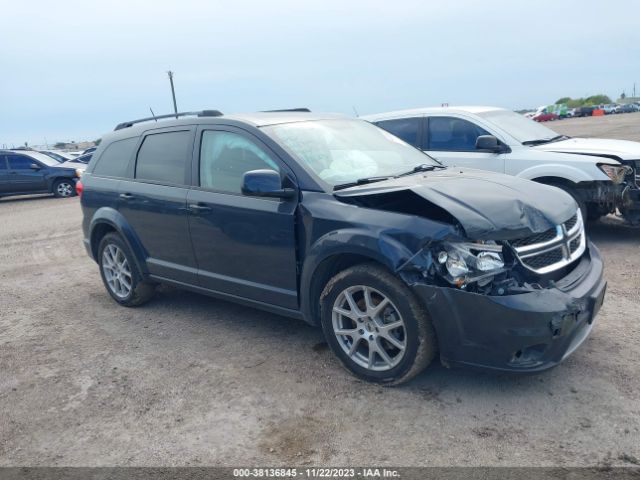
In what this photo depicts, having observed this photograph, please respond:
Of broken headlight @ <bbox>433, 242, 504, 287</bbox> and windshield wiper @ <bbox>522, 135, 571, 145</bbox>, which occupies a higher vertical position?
windshield wiper @ <bbox>522, 135, 571, 145</bbox>

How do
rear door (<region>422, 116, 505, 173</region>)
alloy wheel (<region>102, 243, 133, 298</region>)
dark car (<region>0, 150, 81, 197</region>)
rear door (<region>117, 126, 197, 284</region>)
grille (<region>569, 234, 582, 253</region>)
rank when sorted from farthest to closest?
1. dark car (<region>0, 150, 81, 197</region>)
2. rear door (<region>422, 116, 505, 173</region>)
3. alloy wheel (<region>102, 243, 133, 298</region>)
4. rear door (<region>117, 126, 197, 284</region>)
5. grille (<region>569, 234, 582, 253</region>)

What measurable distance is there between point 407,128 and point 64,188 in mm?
13778

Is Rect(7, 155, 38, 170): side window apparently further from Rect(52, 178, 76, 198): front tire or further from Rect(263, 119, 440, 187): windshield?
Rect(263, 119, 440, 187): windshield

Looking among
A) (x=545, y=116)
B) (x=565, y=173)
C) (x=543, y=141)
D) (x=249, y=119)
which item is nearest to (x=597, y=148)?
(x=565, y=173)

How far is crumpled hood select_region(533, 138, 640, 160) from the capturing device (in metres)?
6.79

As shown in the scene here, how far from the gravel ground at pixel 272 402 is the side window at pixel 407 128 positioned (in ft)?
11.5

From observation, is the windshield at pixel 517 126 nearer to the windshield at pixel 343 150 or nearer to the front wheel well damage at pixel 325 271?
the windshield at pixel 343 150

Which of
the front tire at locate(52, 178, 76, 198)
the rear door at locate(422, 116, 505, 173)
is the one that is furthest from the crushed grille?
the front tire at locate(52, 178, 76, 198)

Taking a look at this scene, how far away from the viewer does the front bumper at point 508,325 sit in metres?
3.26

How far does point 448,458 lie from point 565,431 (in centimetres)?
71

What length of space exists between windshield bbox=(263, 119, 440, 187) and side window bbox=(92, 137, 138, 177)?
190cm

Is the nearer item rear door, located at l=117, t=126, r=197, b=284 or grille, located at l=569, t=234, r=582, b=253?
grille, located at l=569, t=234, r=582, b=253

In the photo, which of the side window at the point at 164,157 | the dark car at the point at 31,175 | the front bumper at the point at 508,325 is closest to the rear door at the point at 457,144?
the side window at the point at 164,157

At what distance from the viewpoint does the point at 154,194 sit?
522 centimetres
